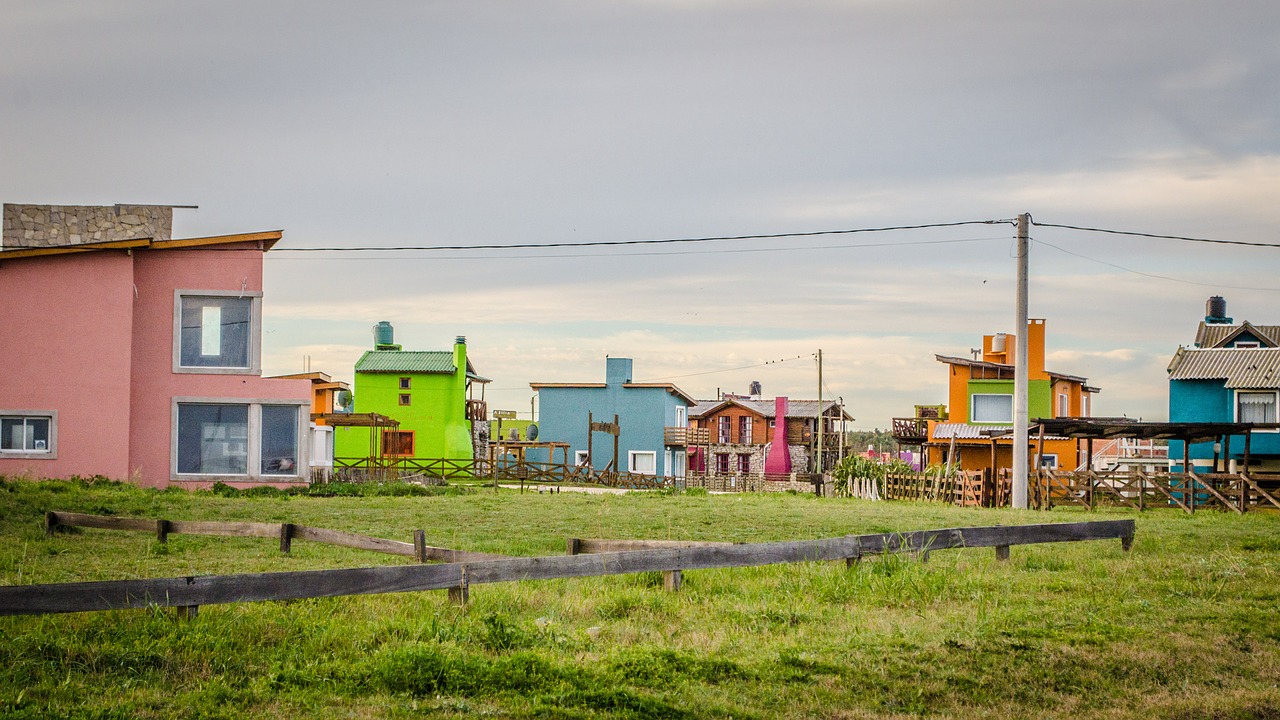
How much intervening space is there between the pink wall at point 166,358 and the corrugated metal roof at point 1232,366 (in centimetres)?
3344

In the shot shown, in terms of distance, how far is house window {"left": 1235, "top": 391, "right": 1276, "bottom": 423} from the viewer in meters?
41.3

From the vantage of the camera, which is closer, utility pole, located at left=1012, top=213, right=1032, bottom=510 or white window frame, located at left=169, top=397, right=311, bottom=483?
utility pole, located at left=1012, top=213, right=1032, bottom=510

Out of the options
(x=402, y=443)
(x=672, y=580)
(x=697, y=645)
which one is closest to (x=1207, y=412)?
(x=672, y=580)

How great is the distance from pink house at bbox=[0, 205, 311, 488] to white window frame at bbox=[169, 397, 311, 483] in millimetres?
34

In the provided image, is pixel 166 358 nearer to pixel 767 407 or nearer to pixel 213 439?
pixel 213 439

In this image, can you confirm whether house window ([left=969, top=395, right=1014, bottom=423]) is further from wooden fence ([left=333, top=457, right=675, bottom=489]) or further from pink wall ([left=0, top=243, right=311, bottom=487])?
pink wall ([left=0, top=243, right=311, bottom=487])

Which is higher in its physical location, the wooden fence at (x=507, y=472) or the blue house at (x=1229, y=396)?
the blue house at (x=1229, y=396)

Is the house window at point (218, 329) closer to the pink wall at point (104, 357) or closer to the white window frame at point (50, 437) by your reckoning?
Answer: the pink wall at point (104, 357)

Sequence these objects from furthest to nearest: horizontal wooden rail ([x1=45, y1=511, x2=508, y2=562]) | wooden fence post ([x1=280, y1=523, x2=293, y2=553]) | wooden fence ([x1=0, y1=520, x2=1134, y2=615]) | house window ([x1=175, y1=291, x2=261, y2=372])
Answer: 1. house window ([x1=175, y1=291, x2=261, y2=372])
2. wooden fence post ([x1=280, y1=523, x2=293, y2=553])
3. horizontal wooden rail ([x1=45, y1=511, x2=508, y2=562])
4. wooden fence ([x1=0, y1=520, x2=1134, y2=615])

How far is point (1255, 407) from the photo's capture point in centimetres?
4166

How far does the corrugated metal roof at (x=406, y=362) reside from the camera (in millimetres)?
59375

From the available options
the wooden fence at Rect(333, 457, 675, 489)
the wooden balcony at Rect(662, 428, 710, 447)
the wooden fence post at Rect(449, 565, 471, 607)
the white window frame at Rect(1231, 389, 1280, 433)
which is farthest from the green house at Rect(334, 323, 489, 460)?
the wooden fence post at Rect(449, 565, 471, 607)

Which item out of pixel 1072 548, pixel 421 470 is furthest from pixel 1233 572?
pixel 421 470

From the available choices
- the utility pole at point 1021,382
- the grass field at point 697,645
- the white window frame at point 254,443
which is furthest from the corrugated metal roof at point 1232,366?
the white window frame at point 254,443
